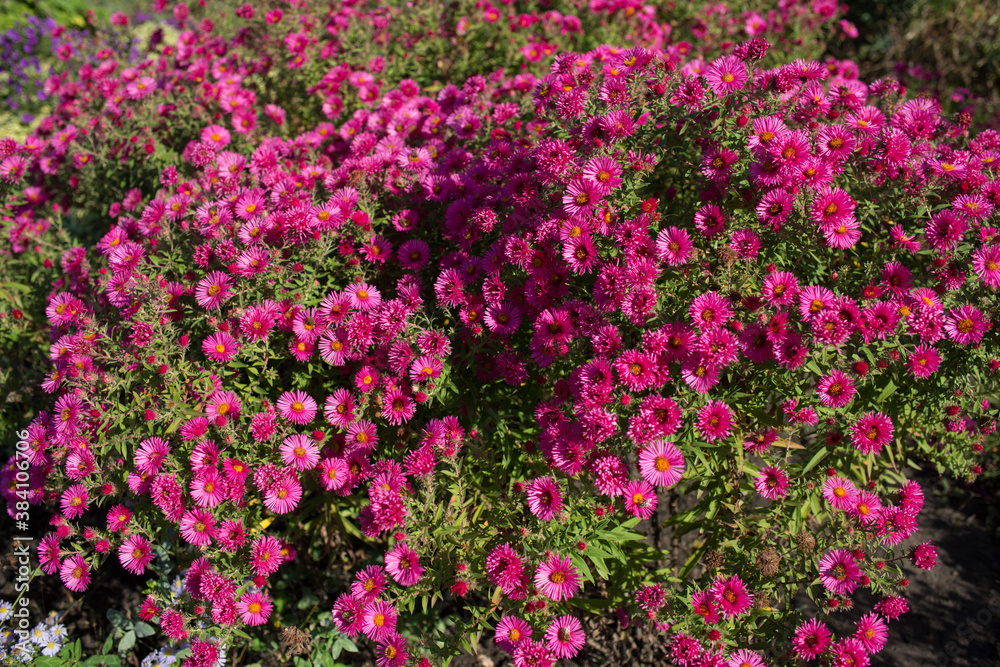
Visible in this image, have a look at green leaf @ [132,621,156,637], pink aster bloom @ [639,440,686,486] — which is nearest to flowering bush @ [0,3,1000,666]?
pink aster bloom @ [639,440,686,486]

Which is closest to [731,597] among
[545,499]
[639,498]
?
[639,498]

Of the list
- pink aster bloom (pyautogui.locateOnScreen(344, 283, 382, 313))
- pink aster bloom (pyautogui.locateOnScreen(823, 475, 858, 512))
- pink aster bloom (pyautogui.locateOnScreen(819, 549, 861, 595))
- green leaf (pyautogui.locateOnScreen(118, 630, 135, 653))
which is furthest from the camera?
green leaf (pyautogui.locateOnScreen(118, 630, 135, 653))

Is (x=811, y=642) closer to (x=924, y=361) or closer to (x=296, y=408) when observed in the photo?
(x=924, y=361)

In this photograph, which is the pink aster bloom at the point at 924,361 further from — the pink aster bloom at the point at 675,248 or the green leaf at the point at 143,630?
the green leaf at the point at 143,630

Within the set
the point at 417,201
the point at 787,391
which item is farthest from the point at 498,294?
the point at 787,391

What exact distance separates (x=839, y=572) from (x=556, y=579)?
109 cm

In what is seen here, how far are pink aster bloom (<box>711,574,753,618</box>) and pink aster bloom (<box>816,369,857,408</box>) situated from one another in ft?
2.59

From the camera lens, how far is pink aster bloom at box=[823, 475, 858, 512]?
251cm

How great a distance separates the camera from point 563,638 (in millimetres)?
2307

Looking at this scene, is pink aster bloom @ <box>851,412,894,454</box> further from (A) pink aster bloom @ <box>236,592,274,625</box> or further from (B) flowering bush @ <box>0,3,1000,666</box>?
(A) pink aster bloom @ <box>236,592,274,625</box>

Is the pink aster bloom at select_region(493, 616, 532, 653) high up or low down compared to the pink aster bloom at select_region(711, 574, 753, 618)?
down

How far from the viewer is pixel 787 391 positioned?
8.80 feet

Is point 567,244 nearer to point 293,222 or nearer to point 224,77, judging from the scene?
point 293,222

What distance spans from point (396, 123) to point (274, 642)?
3084 mm
